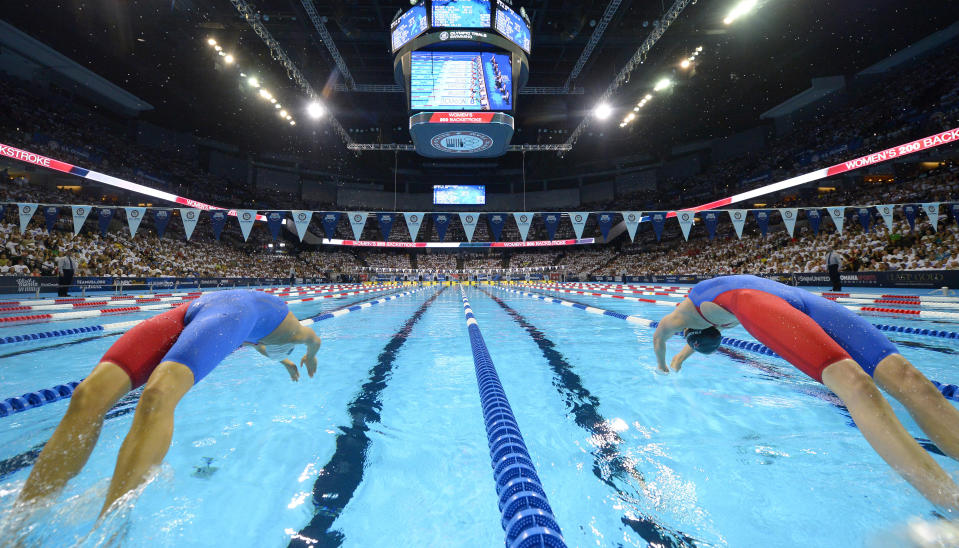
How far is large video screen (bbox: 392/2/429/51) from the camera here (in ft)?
38.8

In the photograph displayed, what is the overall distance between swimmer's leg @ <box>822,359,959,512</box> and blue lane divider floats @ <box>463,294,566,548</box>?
93 cm

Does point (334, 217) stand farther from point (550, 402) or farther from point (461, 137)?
point (550, 402)

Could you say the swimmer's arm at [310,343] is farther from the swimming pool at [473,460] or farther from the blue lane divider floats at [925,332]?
the blue lane divider floats at [925,332]

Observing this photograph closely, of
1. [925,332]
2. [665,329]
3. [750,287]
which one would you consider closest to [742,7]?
[925,332]

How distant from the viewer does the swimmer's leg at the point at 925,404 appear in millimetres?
1174

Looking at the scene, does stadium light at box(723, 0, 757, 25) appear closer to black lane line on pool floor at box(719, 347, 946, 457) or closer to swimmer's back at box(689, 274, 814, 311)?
black lane line on pool floor at box(719, 347, 946, 457)

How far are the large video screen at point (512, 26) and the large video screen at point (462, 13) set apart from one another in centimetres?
39

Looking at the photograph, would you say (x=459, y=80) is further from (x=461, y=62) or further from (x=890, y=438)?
(x=890, y=438)

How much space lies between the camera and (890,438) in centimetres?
108

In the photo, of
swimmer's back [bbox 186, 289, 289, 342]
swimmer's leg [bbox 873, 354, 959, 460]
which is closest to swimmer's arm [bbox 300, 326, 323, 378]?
swimmer's back [bbox 186, 289, 289, 342]

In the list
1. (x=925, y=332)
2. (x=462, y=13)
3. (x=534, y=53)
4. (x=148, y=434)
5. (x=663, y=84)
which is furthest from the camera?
(x=534, y=53)

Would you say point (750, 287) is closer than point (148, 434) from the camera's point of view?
No

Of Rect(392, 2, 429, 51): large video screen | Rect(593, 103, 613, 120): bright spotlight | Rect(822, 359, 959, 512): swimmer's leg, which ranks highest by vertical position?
Answer: Rect(392, 2, 429, 51): large video screen

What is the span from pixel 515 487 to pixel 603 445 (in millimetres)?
884
